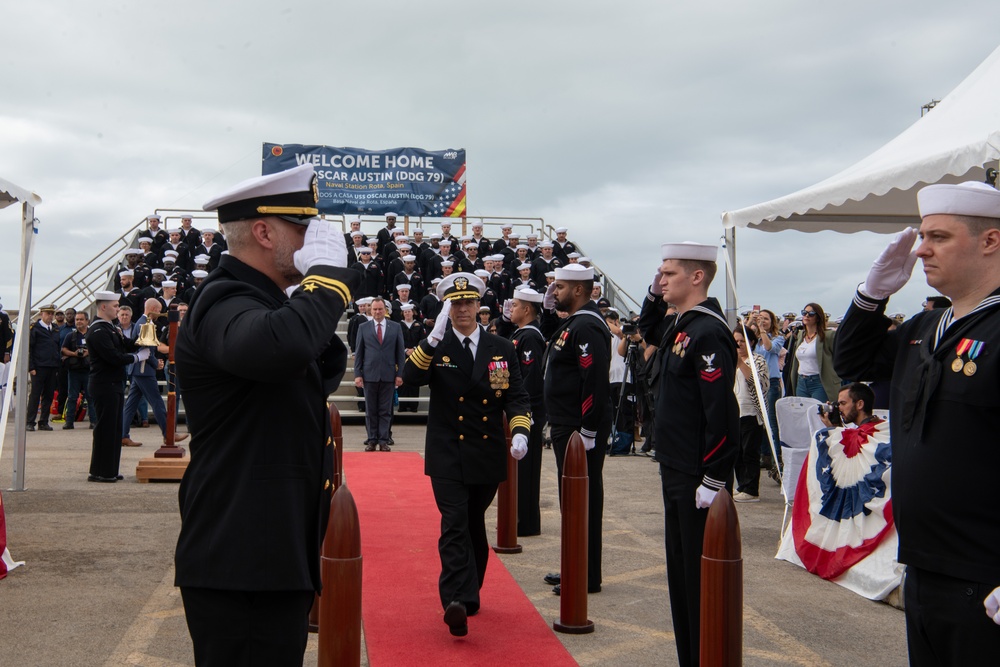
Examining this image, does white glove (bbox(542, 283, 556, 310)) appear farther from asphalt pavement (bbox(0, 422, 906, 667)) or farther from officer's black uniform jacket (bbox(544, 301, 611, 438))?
asphalt pavement (bbox(0, 422, 906, 667))

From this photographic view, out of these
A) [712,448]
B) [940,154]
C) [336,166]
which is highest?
[336,166]

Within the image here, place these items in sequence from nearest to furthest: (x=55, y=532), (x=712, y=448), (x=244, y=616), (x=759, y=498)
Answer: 1. (x=244, y=616)
2. (x=712, y=448)
3. (x=55, y=532)
4. (x=759, y=498)

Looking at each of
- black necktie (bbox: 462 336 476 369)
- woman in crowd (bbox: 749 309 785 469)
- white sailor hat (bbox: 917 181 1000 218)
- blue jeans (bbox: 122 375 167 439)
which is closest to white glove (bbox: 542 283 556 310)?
black necktie (bbox: 462 336 476 369)

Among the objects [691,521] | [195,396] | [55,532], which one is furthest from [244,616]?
[55,532]

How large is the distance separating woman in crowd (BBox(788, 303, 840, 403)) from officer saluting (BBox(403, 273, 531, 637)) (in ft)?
22.7

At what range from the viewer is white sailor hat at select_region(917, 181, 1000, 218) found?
3.05m

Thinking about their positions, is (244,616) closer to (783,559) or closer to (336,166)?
(783,559)

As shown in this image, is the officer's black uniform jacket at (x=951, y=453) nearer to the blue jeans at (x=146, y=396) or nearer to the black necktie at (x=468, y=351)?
the black necktie at (x=468, y=351)

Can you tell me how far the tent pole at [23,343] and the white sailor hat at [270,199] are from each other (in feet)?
23.5

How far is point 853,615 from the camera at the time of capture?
20.4ft

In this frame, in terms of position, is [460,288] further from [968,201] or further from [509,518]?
[968,201]

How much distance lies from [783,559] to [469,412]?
3453 mm

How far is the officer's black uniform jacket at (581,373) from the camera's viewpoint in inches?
267

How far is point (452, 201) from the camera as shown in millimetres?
28219
